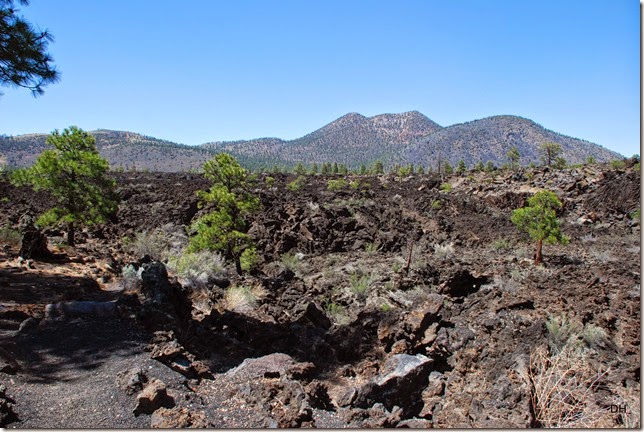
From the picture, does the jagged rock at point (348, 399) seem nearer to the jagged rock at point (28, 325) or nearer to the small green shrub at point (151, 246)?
the jagged rock at point (28, 325)

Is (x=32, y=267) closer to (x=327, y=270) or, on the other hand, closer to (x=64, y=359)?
(x=64, y=359)

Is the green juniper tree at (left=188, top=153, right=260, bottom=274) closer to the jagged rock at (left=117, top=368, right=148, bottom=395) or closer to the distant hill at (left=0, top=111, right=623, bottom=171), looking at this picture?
the jagged rock at (left=117, top=368, right=148, bottom=395)

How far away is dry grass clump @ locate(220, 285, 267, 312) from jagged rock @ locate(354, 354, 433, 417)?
455 centimetres

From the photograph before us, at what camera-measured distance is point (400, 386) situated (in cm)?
563

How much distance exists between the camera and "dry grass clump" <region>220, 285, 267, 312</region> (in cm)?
972

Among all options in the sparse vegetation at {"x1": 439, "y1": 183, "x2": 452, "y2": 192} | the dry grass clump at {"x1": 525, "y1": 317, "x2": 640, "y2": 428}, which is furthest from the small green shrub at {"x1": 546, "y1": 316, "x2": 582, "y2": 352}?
the sparse vegetation at {"x1": 439, "y1": 183, "x2": 452, "y2": 192}

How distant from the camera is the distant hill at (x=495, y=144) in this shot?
164 metres

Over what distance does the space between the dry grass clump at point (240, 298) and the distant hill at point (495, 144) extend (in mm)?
155206

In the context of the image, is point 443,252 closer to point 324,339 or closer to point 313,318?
point 313,318

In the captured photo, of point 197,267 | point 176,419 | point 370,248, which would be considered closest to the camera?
point 176,419

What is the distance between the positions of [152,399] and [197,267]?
770cm

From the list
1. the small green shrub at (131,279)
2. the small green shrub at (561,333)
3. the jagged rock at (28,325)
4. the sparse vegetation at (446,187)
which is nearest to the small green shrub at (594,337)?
the small green shrub at (561,333)

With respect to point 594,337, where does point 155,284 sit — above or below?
above

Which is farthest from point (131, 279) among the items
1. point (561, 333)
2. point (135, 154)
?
point (135, 154)
